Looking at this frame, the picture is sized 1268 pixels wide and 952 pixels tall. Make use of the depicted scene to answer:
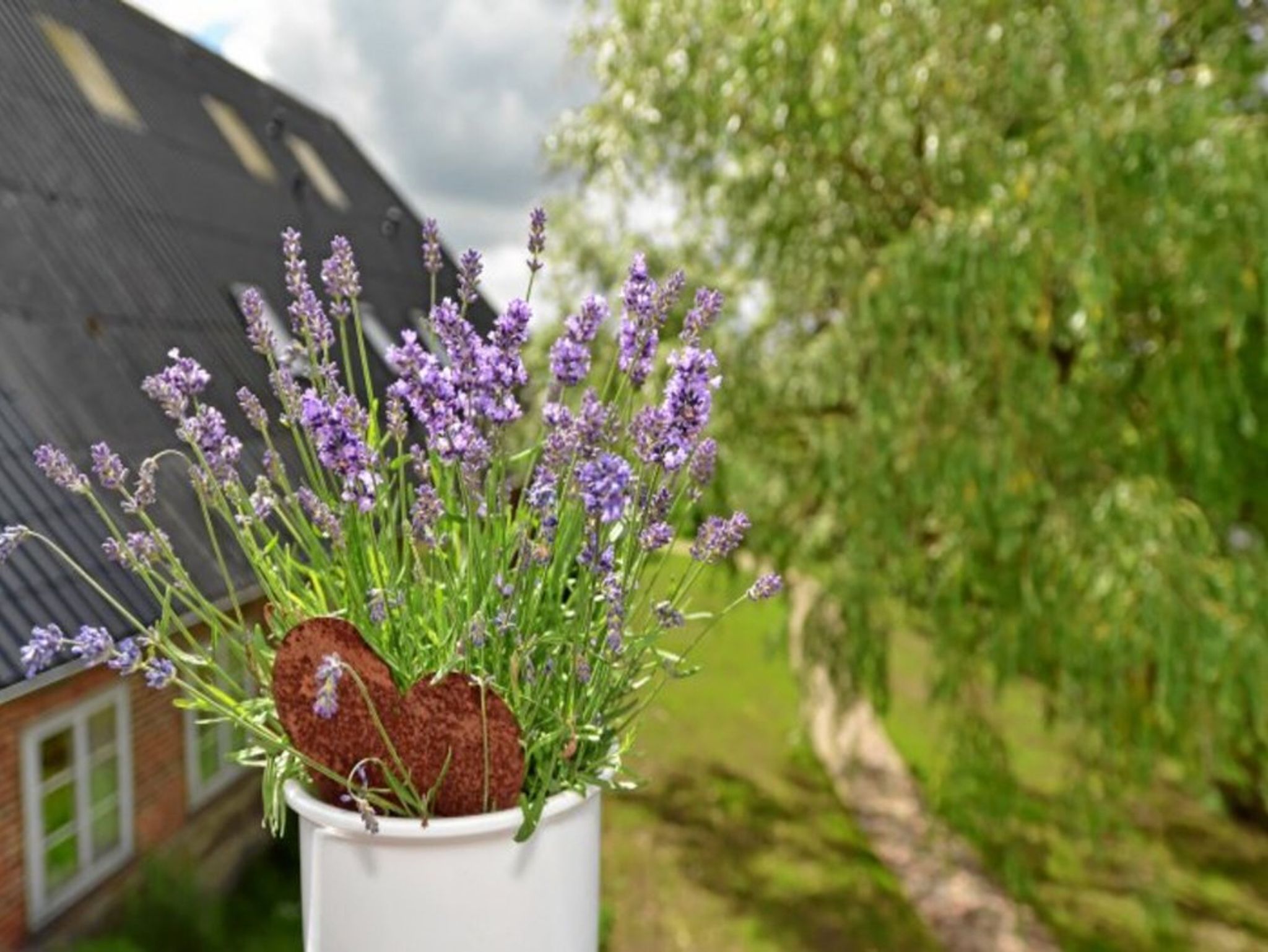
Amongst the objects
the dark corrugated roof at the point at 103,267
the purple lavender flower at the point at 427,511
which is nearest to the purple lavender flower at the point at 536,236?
the purple lavender flower at the point at 427,511

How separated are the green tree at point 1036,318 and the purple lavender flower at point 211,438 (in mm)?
3311

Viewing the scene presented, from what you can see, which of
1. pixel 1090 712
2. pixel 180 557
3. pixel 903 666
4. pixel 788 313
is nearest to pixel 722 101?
pixel 788 313

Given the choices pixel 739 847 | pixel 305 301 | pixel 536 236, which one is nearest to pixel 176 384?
pixel 305 301

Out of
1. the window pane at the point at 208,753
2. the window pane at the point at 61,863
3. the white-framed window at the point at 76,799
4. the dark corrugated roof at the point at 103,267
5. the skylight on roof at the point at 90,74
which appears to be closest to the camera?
the dark corrugated roof at the point at 103,267

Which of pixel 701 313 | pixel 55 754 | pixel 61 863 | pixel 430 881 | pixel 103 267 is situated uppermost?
pixel 103 267

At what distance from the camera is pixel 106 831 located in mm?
4707

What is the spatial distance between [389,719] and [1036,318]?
4.14 meters

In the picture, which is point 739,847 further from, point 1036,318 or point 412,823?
point 412,823

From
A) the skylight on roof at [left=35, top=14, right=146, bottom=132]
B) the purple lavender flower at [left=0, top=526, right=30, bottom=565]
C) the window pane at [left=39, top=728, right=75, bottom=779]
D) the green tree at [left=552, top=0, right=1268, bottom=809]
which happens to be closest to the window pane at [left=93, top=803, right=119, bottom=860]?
the window pane at [left=39, top=728, right=75, bottom=779]

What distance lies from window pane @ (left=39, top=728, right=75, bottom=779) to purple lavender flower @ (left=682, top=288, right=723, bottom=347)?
368 cm

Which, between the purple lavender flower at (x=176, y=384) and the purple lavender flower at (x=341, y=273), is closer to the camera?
the purple lavender flower at (x=176, y=384)

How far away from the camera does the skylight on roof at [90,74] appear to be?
3.69 metres

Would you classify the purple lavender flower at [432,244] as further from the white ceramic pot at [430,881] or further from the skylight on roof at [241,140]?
the skylight on roof at [241,140]

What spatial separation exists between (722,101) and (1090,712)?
3184mm
